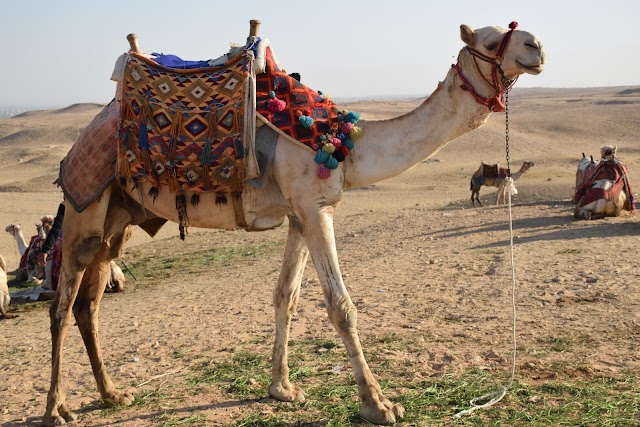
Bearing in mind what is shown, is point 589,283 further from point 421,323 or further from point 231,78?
point 231,78

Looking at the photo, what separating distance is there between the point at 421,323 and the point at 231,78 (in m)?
3.35

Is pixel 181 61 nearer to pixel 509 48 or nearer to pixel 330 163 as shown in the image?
pixel 330 163

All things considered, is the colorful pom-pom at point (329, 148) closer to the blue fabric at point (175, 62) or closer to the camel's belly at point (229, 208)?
the camel's belly at point (229, 208)

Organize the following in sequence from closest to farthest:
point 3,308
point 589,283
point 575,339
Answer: point 575,339 < point 589,283 < point 3,308

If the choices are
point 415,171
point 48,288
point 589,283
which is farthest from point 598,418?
point 415,171

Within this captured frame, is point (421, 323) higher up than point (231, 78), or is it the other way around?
point (231, 78)

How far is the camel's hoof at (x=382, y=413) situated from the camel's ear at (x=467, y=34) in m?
2.40

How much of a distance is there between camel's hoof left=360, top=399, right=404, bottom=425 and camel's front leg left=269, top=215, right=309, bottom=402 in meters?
0.70

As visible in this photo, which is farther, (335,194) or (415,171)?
(415,171)

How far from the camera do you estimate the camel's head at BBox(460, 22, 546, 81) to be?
477cm

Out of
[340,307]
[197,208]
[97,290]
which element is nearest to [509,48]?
[340,307]

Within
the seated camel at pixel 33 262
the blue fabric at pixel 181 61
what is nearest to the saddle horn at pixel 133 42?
the blue fabric at pixel 181 61

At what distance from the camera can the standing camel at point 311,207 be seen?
16.3 feet

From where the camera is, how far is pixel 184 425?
207 inches
